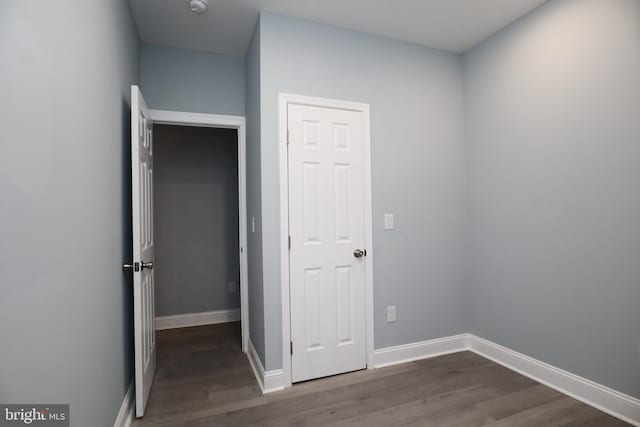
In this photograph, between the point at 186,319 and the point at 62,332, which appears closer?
the point at 62,332

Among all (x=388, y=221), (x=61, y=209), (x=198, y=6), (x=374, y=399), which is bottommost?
(x=374, y=399)

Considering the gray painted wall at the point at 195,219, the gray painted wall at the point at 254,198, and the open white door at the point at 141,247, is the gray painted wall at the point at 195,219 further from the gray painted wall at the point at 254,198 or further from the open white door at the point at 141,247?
the open white door at the point at 141,247

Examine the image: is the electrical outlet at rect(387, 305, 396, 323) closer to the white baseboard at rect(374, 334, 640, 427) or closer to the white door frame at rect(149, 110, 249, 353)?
the white baseboard at rect(374, 334, 640, 427)

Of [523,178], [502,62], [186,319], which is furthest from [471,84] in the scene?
[186,319]

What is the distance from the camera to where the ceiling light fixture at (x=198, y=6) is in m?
2.18

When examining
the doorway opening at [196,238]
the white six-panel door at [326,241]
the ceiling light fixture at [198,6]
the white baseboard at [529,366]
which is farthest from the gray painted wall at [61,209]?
the white baseboard at [529,366]

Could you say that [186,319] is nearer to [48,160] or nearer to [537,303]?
[48,160]

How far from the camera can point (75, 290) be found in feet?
4.03

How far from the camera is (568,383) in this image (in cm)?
218

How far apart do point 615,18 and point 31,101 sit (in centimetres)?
298

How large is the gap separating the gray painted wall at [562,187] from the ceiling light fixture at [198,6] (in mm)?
2347

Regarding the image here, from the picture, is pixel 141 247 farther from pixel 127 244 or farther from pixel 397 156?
pixel 397 156

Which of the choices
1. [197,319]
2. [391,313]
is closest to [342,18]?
[391,313]

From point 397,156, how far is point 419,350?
1726 millimetres
